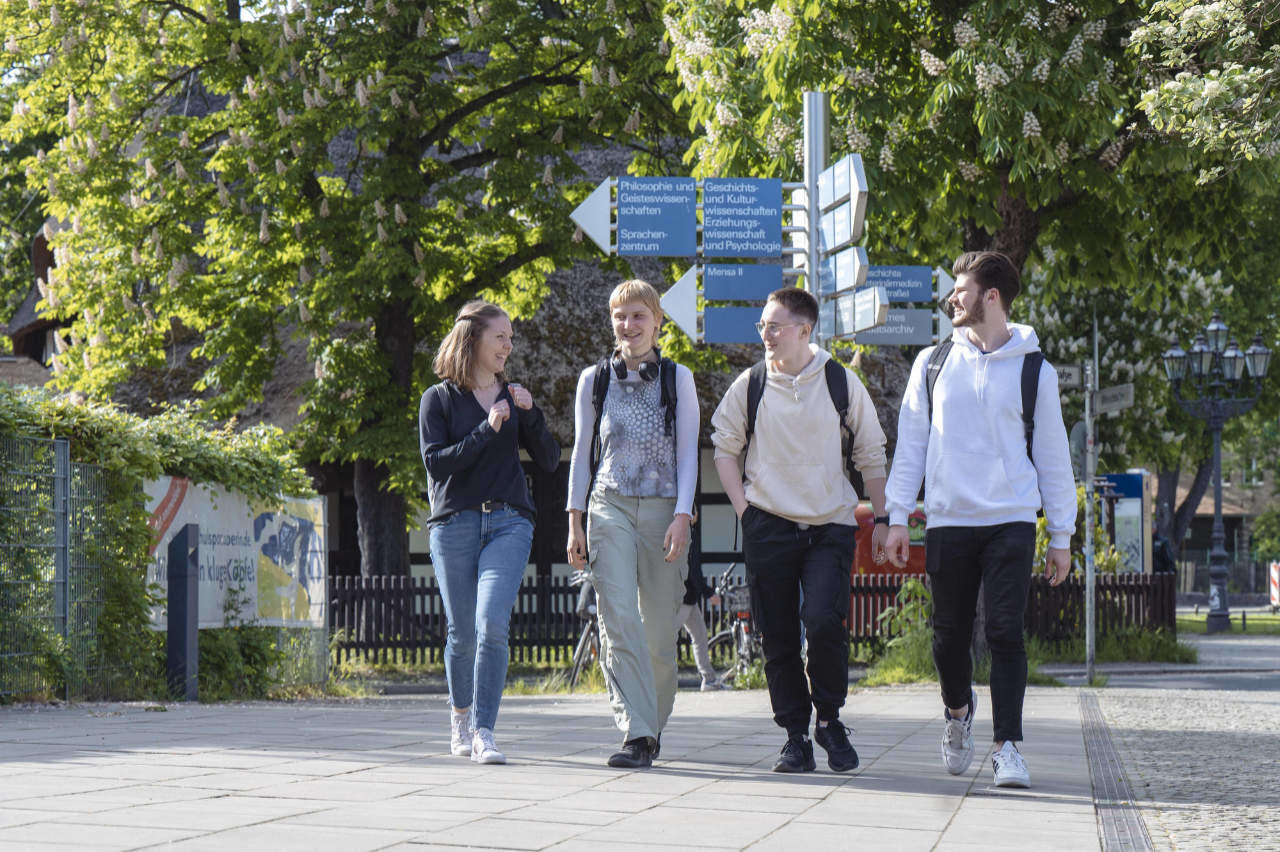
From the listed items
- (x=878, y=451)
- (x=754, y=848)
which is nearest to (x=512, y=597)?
(x=878, y=451)

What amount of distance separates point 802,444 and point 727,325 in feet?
19.0

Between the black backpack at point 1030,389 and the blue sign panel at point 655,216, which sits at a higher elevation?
the blue sign panel at point 655,216

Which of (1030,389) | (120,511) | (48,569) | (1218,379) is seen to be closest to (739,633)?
(120,511)

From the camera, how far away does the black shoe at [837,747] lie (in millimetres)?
6609

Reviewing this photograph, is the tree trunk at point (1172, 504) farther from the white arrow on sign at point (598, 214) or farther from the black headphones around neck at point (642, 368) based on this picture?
the black headphones around neck at point (642, 368)

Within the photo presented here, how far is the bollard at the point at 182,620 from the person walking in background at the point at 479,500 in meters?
5.06

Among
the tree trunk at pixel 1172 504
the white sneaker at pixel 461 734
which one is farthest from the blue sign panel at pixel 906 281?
the tree trunk at pixel 1172 504

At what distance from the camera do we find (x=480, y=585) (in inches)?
271

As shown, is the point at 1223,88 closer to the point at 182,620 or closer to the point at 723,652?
the point at 182,620

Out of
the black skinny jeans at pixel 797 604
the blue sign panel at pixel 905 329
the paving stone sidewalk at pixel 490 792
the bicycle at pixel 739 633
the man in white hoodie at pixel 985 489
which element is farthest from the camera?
the bicycle at pixel 739 633

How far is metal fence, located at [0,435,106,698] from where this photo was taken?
33.8 ft

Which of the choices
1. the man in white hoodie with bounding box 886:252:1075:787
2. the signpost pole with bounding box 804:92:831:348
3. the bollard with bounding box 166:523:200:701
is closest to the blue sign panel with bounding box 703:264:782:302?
the signpost pole with bounding box 804:92:831:348

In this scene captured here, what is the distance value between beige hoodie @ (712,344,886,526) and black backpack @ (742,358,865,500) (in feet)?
0.06

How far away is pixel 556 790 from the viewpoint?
5.91m
